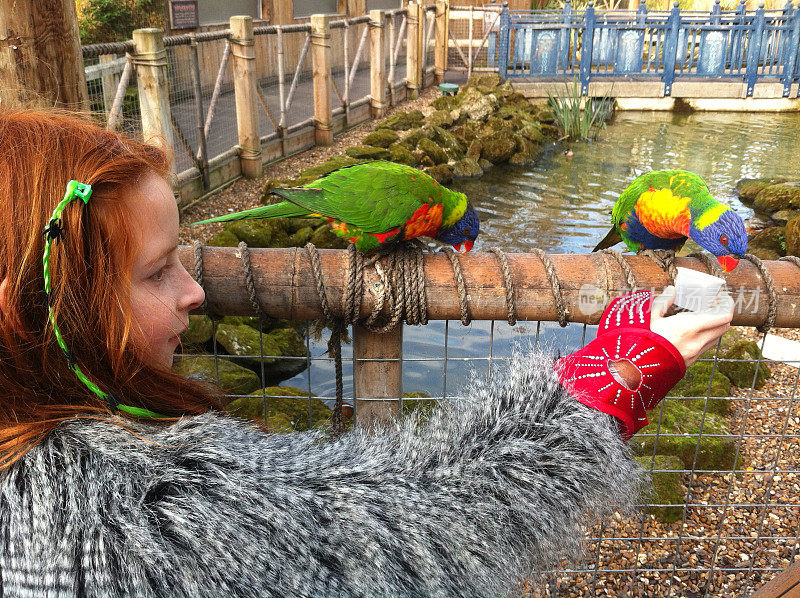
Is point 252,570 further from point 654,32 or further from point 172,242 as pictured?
point 654,32

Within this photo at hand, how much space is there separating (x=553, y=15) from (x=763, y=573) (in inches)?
485

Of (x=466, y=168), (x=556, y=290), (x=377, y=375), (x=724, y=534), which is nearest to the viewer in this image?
(x=556, y=290)

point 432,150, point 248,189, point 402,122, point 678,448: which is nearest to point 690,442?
point 678,448

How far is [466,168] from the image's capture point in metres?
8.79

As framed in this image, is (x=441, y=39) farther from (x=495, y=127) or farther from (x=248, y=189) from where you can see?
(x=248, y=189)

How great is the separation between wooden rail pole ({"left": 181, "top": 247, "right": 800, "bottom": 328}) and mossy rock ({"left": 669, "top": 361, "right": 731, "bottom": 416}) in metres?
2.31

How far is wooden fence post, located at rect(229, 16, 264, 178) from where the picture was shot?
6.28m

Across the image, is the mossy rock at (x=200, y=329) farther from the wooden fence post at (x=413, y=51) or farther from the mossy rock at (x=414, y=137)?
the wooden fence post at (x=413, y=51)

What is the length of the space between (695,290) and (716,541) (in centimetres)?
114

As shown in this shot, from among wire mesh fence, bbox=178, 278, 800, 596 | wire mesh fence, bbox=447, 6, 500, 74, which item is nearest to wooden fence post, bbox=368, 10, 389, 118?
wire mesh fence, bbox=447, 6, 500, 74

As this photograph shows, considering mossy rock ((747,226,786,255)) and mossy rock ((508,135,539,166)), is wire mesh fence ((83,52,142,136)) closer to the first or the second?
mossy rock ((747,226,786,255))

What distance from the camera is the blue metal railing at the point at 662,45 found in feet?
39.6

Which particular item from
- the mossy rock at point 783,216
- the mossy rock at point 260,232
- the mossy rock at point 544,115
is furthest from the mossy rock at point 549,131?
the mossy rock at point 260,232

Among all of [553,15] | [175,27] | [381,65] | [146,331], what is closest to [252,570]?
[146,331]
